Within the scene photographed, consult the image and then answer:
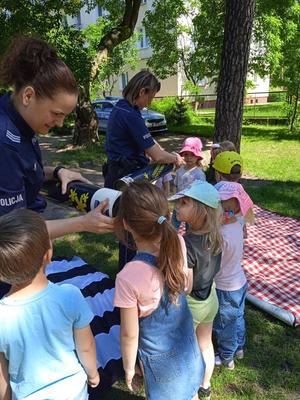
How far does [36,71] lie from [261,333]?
2.63 meters

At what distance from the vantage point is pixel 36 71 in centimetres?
171

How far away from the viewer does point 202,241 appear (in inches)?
85.7

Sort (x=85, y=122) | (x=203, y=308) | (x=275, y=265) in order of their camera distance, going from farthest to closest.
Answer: (x=85, y=122) < (x=275, y=265) < (x=203, y=308)

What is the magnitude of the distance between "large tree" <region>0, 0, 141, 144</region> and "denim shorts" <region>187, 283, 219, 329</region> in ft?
27.6

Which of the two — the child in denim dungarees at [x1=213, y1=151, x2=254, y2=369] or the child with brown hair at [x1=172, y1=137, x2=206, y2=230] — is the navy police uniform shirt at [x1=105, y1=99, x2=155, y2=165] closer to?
the child with brown hair at [x1=172, y1=137, x2=206, y2=230]

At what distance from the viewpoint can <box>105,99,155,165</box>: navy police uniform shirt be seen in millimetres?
3129

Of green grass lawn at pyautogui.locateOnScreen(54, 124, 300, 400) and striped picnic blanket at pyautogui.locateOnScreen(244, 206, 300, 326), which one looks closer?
green grass lawn at pyautogui.locateOnScreen(54, 124, 300, 400)

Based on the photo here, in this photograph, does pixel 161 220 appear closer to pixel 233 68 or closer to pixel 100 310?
pixel 100 310

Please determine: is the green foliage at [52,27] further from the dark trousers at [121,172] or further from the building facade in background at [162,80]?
the building facade in background at [162,80]

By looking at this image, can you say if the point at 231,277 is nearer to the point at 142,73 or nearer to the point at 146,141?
the point at 146,141

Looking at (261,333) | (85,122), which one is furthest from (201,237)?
(85,122)

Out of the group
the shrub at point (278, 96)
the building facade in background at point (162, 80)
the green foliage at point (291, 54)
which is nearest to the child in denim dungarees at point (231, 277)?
the green foliage at point (291, 54)

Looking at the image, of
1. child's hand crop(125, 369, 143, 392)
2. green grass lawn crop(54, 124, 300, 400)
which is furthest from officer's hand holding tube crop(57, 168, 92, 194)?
green grass lawn crop(54, 124, 300, 400)

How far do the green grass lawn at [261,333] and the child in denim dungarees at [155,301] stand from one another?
2.69 ft
